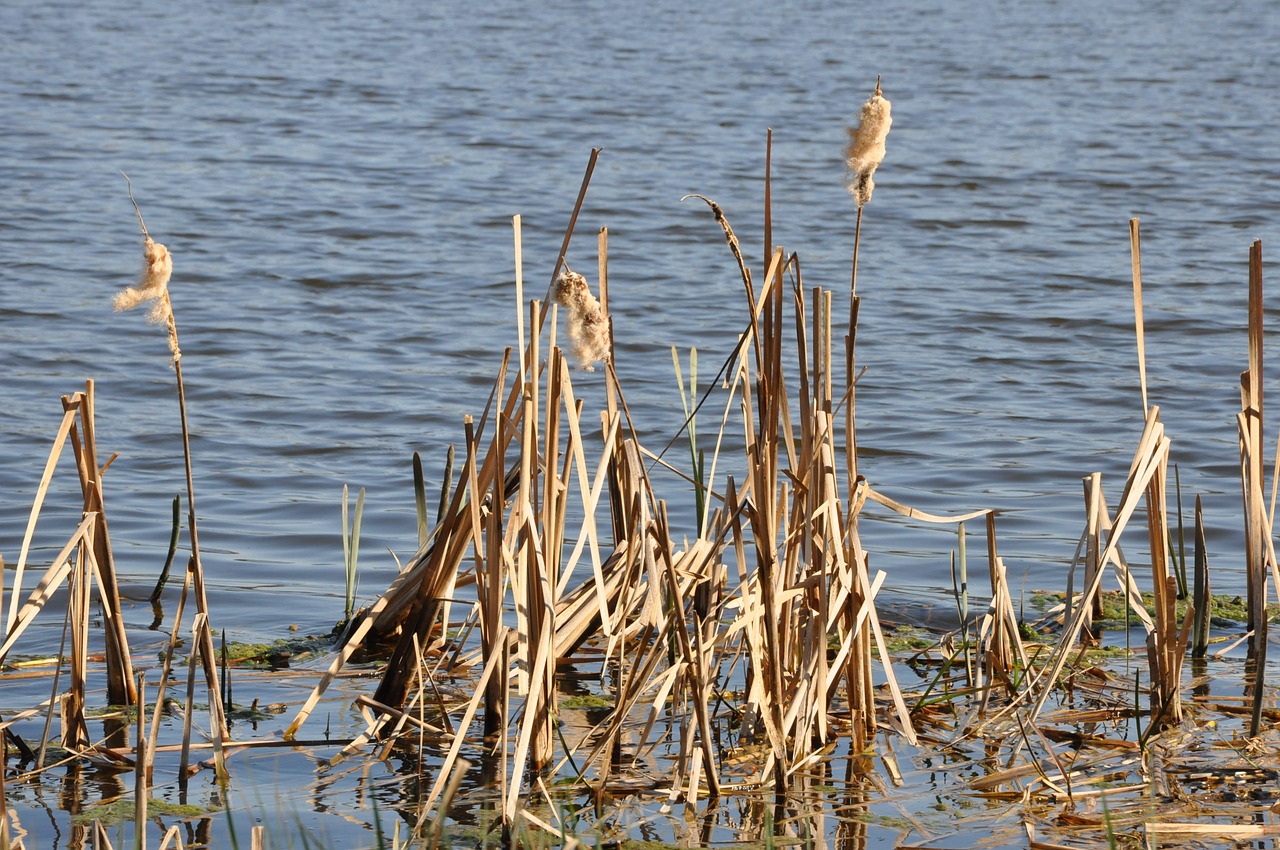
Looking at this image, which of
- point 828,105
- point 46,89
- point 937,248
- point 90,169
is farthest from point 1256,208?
point 46,89

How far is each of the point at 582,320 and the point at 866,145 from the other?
63cm

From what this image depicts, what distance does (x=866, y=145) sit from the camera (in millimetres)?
2996

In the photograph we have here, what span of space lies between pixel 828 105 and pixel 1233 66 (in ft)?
18.0

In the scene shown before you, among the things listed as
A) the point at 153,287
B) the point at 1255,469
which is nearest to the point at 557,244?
the point at 1255,469

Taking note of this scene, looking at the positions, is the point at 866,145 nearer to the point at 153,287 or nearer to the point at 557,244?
the point at 153,287

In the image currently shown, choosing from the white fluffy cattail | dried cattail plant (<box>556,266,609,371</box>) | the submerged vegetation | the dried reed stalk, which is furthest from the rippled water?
the white fluffy cattail

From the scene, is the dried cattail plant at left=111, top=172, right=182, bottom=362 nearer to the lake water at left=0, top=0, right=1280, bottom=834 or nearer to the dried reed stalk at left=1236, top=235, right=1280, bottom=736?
the lake water at left=0, top=0, right=1280, bottom=834

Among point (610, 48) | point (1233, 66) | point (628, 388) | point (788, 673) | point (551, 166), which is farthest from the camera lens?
point (610, 48)

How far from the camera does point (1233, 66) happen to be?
59.9 ft

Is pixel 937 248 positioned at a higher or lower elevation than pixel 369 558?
higher

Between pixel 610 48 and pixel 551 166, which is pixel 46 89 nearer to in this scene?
pixel 551 166

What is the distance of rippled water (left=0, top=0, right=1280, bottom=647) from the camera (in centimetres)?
642

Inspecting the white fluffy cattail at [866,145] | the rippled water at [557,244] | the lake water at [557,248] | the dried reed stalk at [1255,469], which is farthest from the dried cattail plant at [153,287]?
A: the dried reed stalk at [1255,469]

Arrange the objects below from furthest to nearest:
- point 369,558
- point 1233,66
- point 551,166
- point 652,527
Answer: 1. point 1233,66
2. point 551,166
3. point 369,558
4. point 652,527
